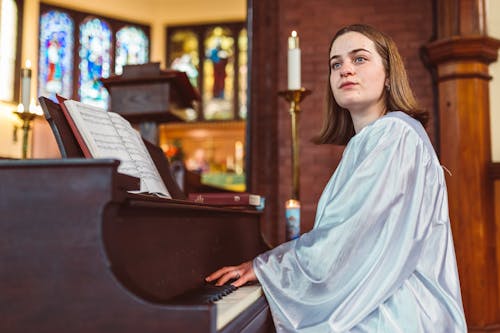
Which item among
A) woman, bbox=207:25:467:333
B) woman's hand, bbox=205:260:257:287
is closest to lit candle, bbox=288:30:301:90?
woman, bbox=207:25:467:333

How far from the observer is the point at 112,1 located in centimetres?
1209

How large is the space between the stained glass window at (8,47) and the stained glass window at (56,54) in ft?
2.26

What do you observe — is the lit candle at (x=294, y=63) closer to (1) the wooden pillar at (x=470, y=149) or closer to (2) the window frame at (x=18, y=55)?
(1) the wooden pillar at (x=470, y=149)

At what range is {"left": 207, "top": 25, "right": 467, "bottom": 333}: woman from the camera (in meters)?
1.61

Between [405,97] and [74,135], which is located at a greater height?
[405,97]

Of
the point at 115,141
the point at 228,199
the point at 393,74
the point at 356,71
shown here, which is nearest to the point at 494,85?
the point at 393,74

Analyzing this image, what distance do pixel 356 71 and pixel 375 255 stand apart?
0.68 meters

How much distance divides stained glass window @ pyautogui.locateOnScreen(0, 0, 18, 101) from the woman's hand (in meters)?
9.65

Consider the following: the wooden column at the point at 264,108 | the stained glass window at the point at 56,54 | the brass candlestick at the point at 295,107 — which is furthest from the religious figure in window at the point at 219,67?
the brass candlestick at the point at 295,107

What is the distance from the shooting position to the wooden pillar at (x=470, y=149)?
12.5ft

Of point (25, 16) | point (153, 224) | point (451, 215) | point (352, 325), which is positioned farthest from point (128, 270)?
point (25, 16)

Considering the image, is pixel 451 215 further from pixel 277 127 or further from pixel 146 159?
pixel 146 159

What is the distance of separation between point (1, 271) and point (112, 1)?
1181 centimetres

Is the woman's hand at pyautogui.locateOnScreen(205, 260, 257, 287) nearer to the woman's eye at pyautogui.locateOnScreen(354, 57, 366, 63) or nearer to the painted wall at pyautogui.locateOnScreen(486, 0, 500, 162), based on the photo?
the woman's eye at pyautogui.locateOnScreen(354, 57, 366, 63)
